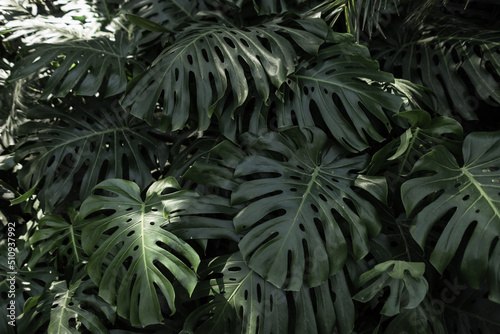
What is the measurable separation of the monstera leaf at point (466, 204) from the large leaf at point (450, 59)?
0.92 feet

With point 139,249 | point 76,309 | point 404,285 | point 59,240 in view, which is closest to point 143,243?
point 139,249

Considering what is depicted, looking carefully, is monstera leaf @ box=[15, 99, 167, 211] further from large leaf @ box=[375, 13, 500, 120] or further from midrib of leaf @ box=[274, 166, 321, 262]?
large leaf @ box=[375, 13, 500, 120]

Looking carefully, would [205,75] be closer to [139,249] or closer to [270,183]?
[270,183]

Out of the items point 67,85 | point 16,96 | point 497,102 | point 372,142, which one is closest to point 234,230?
point 372,142

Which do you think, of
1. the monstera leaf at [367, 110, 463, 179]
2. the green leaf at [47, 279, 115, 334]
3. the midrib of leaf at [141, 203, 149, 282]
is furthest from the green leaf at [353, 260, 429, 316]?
the green leaf at [47, 279, 115, 334]

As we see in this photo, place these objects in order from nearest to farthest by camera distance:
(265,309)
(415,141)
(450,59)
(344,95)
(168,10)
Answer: (265,309) < (415,141) < (344,95) < (450,59) < (168,10)

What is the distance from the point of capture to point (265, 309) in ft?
3.75

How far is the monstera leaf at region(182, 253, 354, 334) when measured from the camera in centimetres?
113

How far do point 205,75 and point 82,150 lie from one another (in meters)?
0.52

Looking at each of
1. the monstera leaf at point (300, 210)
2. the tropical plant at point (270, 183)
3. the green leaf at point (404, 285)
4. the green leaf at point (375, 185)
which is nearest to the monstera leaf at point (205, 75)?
the tropical plant at point (270, 183)

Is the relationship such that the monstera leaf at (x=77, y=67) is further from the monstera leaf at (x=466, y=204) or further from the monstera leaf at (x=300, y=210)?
the monstera leaf at (x=466, y=204)

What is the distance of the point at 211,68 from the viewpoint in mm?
1394

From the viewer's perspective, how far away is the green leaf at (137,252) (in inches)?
43.6

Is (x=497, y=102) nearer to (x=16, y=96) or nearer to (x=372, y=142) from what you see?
(x=372, y=142)
